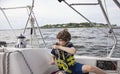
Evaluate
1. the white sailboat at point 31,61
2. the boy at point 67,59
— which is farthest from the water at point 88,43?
the boy at point 67,59

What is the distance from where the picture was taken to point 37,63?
3.48 m

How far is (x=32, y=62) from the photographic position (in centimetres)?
338

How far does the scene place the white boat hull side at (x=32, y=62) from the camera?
10.2 ft

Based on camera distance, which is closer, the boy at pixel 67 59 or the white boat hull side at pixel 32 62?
the white boat hull side at pixel 32 62

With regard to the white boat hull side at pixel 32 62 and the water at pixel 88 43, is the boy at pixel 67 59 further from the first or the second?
the water at pixel 88 43

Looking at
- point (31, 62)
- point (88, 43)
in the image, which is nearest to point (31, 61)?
point (31, 62)

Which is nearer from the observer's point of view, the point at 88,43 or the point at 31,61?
the point at 31,61

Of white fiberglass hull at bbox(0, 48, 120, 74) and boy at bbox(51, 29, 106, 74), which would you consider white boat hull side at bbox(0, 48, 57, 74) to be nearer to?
white fiberglass hull at bbox(0, 48, 120, 74)

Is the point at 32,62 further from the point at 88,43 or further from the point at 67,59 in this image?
the point at 88,43

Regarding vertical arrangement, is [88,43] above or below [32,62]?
below

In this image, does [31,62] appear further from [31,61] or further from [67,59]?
[67,59]

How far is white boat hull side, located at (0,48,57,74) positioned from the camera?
3105mm

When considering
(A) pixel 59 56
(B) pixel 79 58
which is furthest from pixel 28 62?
(B) pixel 79 58

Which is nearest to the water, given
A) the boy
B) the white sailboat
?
the white sailboat
